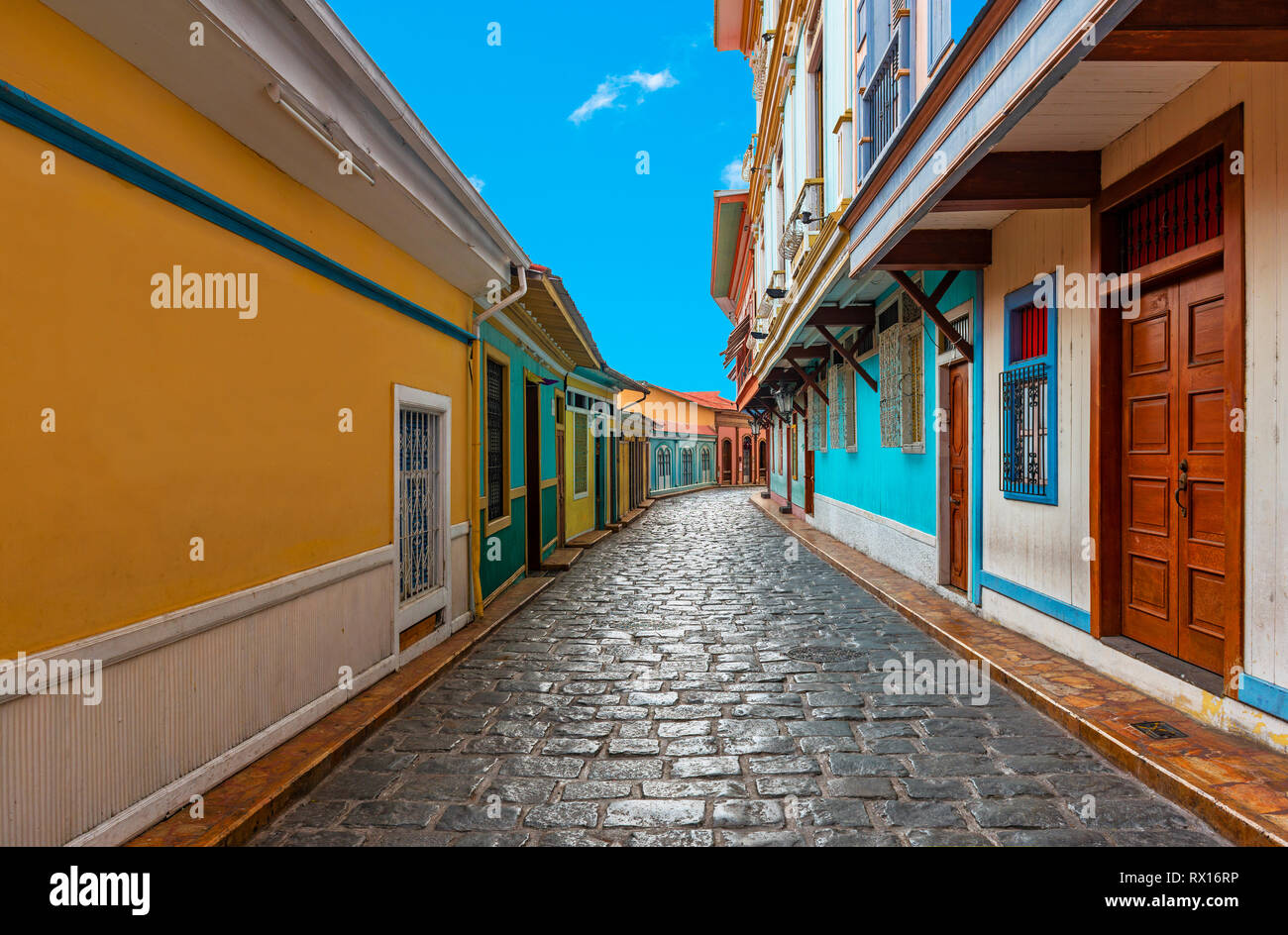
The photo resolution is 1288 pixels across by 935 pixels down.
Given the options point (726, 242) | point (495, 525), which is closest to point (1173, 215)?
point (495, 525)

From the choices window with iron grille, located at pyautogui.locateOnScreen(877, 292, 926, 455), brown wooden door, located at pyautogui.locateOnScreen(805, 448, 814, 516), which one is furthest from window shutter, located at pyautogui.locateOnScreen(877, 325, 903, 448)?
brown wooden door, located at pyautogui.locateOnScreen(805, 448, 814, 516)

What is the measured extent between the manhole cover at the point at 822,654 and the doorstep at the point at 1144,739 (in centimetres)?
84

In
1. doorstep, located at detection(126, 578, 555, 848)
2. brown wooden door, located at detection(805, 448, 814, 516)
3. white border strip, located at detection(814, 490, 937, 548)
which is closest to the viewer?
doorstep, located at detection(126, 578, 555, 848)

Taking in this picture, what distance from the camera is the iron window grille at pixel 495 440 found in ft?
27.5

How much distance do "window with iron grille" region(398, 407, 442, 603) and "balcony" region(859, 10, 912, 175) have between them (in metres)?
4.31

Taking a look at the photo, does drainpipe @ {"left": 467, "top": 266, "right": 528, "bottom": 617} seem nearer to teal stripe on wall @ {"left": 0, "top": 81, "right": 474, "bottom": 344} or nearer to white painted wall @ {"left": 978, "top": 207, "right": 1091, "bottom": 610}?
teal stripe on wall @ {"left": 0, "top": 81, "right": 474, "bottom": 344}

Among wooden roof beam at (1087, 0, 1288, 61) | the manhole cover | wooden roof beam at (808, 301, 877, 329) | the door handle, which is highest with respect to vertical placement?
wooden roof beam at (808, 301, 877, 329)

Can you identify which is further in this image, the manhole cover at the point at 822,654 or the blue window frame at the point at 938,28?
the manhole cover at the point at 822,654

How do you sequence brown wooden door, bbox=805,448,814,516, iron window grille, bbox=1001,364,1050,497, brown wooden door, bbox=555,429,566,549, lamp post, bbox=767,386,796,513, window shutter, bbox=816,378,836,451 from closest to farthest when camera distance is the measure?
iron window grille, bbox=1001,364,1050,497, brown wooden door, bbox=555,429,566,549, window shutter, bbox=816,378,836,451, brown wooden door, bbox=805,448,814,516, lamp post, bbox=767,386,796,513

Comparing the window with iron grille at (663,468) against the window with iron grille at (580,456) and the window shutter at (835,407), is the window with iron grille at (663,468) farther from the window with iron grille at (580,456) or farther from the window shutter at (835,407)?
the window shutter at (835,407)

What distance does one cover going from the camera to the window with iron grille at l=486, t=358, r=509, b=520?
838 centimetres

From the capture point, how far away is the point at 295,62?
11.2 ft

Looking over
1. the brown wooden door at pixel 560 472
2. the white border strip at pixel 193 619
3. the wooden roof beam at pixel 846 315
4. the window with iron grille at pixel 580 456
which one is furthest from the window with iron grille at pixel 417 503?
the window with iron grille at pixel 580 456

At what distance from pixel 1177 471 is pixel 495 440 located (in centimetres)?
673
